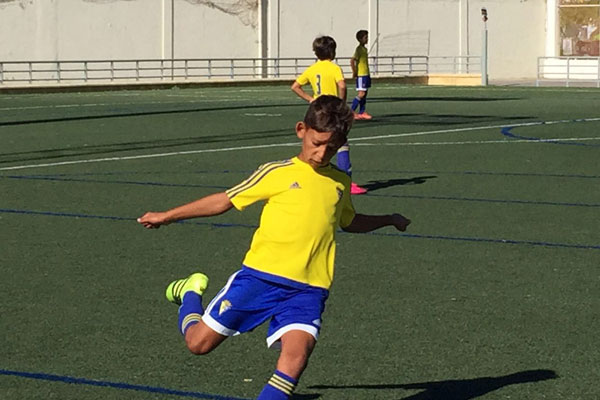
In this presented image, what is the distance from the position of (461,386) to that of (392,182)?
8984 millimetres

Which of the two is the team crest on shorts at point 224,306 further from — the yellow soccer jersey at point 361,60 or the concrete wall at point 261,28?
the concrete wall at point 261,28

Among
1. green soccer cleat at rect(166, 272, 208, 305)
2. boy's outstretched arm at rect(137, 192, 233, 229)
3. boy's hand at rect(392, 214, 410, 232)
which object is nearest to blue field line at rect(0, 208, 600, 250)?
green soccer cleat at rect(166, 272, 208, 305)

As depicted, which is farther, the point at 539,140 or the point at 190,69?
the point at 190,69

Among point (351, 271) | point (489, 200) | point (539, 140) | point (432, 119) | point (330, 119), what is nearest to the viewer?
point (330, 119)

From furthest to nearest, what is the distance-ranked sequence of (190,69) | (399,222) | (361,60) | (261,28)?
1. (261,28)
2. (190,69)
3. (361,60)
4. (399,222)

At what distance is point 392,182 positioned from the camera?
15.3 m

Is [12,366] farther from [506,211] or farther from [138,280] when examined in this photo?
A: [506,211]

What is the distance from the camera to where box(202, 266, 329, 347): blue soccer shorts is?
5.44m

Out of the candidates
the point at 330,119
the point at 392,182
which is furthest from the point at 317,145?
the point at 392,182

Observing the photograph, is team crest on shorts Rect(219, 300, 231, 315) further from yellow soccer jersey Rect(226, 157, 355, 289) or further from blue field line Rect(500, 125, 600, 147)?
blue field line Rect(500, 125, 600, 147)

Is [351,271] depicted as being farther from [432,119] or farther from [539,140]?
[432,119]

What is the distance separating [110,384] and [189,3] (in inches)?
1799

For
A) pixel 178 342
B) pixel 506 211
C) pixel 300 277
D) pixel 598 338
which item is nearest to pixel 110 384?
pixel 178 342

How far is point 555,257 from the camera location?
33.2ft
